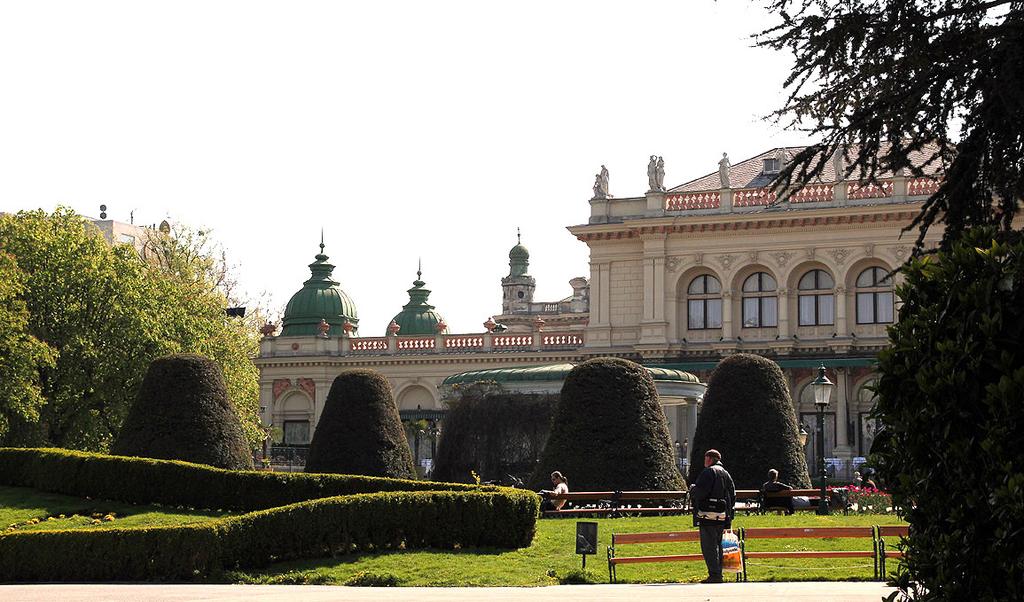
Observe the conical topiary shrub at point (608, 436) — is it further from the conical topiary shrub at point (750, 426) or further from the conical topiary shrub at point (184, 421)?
the conical topiary shrub at point (184, 421)

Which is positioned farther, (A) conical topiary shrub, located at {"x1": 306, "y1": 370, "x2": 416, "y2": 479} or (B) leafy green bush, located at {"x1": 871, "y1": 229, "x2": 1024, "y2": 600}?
(A) conical topiary shrub, located at {"x1": 306, "y1": 370, "x2": 416, "y2": 479}

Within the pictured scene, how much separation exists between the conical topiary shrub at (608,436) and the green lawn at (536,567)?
5.98 meters

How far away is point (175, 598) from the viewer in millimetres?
17906

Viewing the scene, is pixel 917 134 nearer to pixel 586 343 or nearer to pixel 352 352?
pixel 586 343

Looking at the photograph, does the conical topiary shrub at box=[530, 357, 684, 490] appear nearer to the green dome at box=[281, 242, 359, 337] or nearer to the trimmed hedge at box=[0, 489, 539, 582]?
the trimmed hedge at box=[0, 489, 539, 582]

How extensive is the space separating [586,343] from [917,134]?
54.5 m

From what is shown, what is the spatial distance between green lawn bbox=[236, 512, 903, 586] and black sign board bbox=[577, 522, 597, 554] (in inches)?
9.6

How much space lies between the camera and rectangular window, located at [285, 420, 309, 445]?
76875 mm

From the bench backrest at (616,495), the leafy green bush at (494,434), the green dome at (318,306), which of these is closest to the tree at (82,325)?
the leafy green bush at (494,434)

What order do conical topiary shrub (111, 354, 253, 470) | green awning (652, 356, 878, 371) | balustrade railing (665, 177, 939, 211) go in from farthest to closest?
balustrade railing (665, 177, 939, 211)
green awning (652, 356, 878, 371)
conical topiary shrub (111, 354, 253, 470)

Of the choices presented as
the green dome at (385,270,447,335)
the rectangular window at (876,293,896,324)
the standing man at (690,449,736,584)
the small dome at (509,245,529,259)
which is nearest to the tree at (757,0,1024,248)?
the standing man at (690,449,736,584)

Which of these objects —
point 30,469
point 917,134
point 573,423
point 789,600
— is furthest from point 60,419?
point 917,134

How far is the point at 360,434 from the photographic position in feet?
109

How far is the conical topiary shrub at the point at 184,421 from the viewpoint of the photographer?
31.0 m
